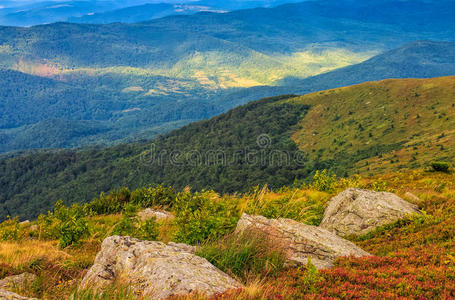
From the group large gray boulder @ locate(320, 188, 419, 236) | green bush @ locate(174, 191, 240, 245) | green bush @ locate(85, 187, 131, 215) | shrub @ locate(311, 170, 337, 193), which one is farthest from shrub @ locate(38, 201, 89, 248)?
shrub @ locate(311, 170, 337, 193)

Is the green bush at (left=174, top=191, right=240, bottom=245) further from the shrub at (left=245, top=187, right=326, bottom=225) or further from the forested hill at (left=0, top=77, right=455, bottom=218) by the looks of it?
the forested hill at (left=0, top=77, right=455, bottom=218)

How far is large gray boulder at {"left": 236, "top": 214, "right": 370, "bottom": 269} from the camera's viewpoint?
7920mm

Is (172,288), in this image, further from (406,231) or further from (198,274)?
(406,231)

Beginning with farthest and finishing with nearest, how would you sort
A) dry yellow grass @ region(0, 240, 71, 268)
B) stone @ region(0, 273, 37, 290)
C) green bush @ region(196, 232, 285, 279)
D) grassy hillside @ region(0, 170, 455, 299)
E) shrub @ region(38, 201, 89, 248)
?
1. shrub @ region(38, 201, 89, 248)
2. dry yellow grass @ region(0, 240, 71, 268)
3. green bush @ region(196, 232, 285, 279)
4. stone @ region(0, 273, 37, 290)
5. grassy hillside @ region(0, 170, 455, 299)

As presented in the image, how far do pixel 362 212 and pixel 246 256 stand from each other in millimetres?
6334

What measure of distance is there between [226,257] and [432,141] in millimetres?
72405

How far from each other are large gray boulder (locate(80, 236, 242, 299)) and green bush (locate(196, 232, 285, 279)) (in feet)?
1.81

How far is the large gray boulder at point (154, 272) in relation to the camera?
5508 mm

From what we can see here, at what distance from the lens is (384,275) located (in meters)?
6.21

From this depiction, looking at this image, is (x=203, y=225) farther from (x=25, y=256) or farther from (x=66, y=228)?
(x=66, y=228)

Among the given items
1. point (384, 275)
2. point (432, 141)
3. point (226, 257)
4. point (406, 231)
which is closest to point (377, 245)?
point (406, 231)

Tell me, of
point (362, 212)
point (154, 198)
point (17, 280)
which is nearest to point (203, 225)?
point (17, 280)

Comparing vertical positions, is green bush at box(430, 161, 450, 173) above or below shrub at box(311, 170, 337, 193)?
→ below

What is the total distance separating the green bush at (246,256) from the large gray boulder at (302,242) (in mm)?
397
